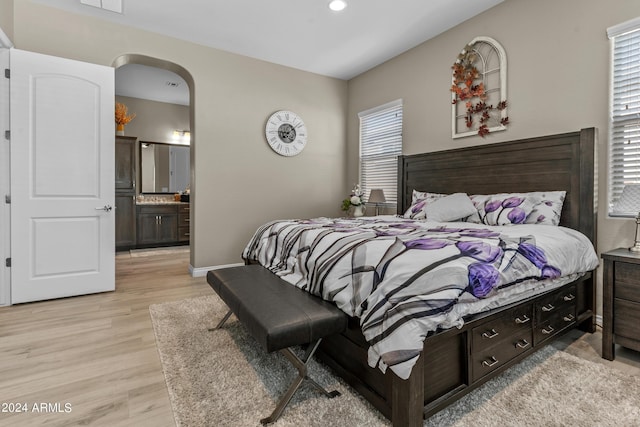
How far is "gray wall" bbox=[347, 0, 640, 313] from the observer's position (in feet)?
8.27

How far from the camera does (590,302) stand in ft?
8.23

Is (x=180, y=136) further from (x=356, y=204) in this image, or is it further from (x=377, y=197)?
(x=377, y=197)

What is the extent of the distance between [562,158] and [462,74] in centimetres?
138

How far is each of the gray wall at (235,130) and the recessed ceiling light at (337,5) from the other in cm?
153

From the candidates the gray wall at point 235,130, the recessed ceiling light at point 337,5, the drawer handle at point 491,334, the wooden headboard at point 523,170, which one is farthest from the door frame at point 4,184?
the wooden headboard at point 523,170

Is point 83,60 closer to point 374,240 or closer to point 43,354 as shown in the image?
point 43,354

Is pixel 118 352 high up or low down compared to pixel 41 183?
down

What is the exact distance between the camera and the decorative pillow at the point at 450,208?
2.96 meters

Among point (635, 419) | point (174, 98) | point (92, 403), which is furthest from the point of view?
point (174, 98)

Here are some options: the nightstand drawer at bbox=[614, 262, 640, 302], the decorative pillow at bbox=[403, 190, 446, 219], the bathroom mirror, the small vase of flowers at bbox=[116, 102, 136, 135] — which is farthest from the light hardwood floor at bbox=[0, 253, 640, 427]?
the bathroom mirror

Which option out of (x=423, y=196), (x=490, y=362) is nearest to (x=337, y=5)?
(x=423, y=196)

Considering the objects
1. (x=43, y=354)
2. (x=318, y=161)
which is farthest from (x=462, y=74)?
(x=43, y=354)

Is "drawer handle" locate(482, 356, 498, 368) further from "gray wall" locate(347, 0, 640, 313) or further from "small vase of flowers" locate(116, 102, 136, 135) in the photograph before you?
"small vase of flowers" locate(116, 102, 136, 135)

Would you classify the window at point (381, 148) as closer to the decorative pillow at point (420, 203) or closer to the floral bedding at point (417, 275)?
the decorative pillow at point (420, 203)
